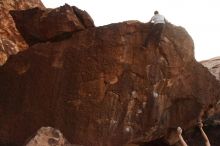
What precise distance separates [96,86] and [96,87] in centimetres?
4

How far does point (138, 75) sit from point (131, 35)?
5.31 ft

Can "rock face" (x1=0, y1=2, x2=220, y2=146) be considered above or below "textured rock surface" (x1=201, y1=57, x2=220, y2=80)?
above

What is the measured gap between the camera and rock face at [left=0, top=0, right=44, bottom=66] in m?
20.4

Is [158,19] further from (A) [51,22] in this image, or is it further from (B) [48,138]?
(B) [48,138]

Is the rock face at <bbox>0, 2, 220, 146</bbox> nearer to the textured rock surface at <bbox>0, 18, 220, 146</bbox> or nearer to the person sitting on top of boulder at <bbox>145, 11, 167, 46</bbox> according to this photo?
the textured rock surface at <bbox>0, 18, 220, 146</bbox>

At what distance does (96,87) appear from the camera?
15828 millimetres

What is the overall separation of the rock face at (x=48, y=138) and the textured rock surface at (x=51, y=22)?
14.5 feet

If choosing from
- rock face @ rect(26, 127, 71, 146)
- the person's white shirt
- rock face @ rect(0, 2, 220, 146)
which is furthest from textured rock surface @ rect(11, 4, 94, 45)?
rock face @ rect(26, 127, 71, 146)

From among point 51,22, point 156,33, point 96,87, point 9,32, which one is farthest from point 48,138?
point 9,32

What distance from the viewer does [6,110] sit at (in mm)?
16406

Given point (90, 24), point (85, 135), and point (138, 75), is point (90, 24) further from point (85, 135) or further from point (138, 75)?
point (85, 135)

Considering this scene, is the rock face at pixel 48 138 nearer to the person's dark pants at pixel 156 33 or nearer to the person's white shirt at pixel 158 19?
the person's dark pants at pixel 156 33

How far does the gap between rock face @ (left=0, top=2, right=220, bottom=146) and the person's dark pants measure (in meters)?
0.16

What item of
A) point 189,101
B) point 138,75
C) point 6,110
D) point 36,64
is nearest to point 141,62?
point 138,75
